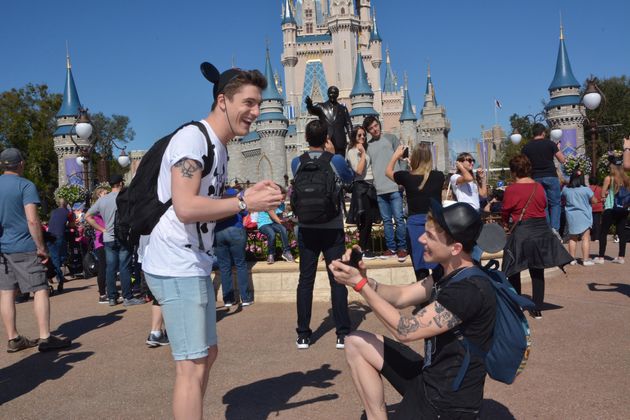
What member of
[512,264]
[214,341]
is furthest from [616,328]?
[214,341]

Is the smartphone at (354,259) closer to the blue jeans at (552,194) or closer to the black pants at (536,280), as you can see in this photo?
the black pants at (536,280)

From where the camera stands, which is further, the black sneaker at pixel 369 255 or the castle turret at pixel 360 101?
the castle turret at pixel 360 101

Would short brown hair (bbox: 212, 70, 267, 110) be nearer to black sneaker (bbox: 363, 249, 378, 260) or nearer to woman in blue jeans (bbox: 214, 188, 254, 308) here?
woman in blue jeans (bbox: 214, 188, 254, 308)

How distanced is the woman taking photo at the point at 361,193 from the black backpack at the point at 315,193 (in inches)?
70.2

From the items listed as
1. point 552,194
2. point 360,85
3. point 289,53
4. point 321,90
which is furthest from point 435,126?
point 552,194

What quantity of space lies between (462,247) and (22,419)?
10.1ft

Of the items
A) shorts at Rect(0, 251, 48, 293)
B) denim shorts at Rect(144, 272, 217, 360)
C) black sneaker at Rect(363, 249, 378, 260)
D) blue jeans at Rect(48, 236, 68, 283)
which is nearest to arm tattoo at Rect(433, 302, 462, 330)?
denim shorts at Rect(144, 272, 217, 360)

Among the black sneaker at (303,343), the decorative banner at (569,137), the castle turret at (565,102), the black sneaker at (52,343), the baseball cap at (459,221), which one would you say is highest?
the castle turret at (565,102)

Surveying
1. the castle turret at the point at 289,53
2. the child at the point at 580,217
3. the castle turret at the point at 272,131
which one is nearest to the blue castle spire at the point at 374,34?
the castle turret at the point at 289,53

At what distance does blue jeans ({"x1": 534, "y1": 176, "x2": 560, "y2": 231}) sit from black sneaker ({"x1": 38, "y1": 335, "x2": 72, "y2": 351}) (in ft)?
20.2

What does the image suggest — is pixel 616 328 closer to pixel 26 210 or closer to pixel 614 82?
pixel 26 210

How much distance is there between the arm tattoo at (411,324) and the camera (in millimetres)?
2420

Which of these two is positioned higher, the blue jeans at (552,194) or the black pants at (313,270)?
the blue jeans at (552,194)

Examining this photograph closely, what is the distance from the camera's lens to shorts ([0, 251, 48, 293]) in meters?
5.38
